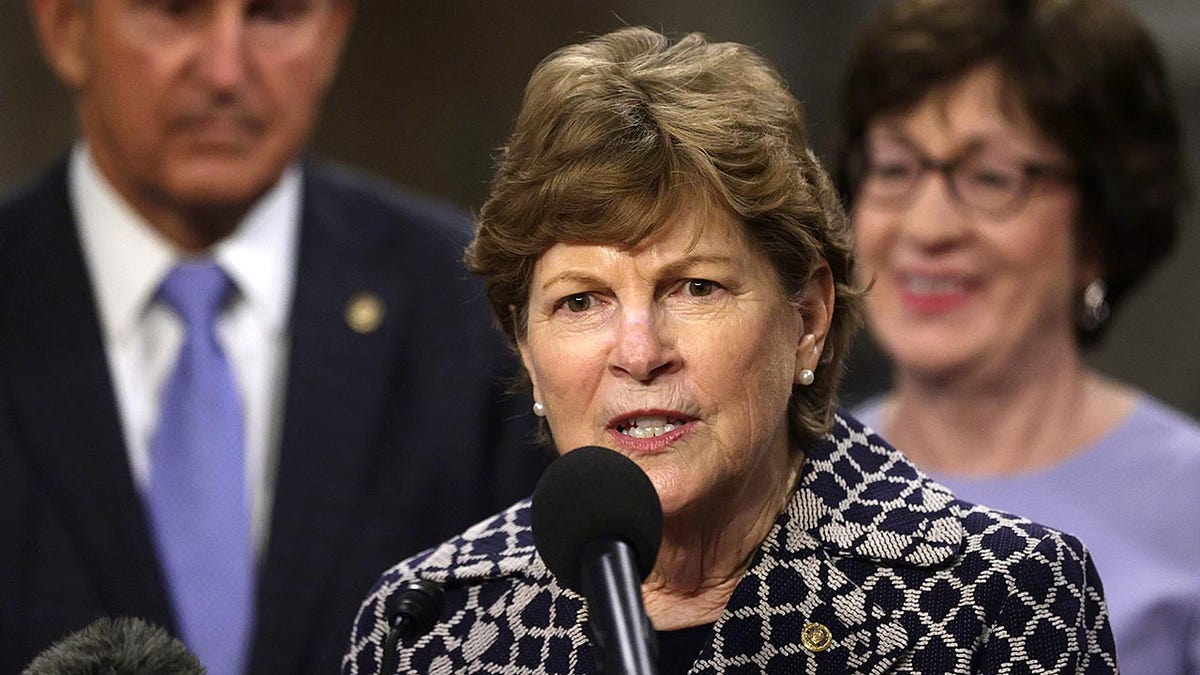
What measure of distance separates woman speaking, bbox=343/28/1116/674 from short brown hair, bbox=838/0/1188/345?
4.55ft

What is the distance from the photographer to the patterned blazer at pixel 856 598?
87.6 inches

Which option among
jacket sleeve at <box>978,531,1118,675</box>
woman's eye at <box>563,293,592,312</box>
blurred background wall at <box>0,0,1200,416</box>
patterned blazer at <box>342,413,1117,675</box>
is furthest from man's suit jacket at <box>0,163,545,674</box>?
blurred background wall at <box>0,0,1200,416</box>

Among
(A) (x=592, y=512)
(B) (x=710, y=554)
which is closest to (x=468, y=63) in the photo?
(B) (x=710, y=554)

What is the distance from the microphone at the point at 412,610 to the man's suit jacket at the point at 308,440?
26.9 inches

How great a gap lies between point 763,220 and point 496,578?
60cm

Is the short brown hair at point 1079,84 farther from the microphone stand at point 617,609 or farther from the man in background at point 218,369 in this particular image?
the microphone stand at point 617,609

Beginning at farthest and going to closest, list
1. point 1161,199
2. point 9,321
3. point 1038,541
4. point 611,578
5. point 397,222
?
point 1161,199 < point 397,222 < point 9,321 < point 1038,541 < point 611,578

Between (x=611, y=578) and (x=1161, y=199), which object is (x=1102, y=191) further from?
(x=611, y=578)

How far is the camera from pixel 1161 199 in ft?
12.5

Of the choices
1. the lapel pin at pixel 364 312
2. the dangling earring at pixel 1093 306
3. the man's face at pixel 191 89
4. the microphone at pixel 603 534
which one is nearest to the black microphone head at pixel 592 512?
the microphone at pixel 603 534

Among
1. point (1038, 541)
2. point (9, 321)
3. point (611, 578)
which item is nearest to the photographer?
point (611, 578)

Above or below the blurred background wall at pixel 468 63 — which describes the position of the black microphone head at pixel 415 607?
below

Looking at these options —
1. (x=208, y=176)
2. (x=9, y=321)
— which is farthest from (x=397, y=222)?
(x=9, y=321)

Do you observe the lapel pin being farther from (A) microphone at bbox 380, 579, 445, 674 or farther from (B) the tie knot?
(A) microphone at bbox 380, 579, 445, 674
